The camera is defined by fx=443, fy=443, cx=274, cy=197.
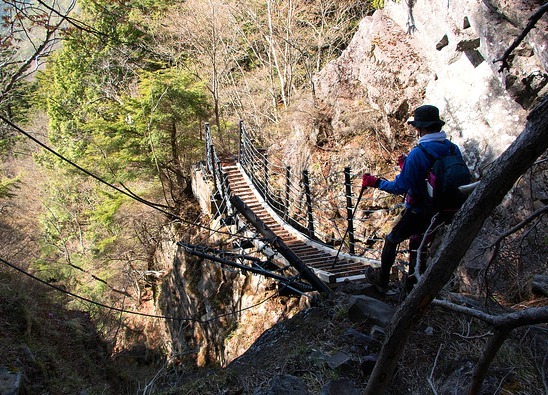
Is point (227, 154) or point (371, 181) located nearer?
point (371, 181)

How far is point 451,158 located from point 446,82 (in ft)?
16.2

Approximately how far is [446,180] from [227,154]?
11877 millimetres

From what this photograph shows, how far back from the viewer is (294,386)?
3215mm

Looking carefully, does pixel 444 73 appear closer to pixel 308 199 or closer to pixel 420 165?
pixel 308 199

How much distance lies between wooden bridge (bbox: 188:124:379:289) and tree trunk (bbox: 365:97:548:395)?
2.68 metres

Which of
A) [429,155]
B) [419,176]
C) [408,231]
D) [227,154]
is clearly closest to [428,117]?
[429,155]

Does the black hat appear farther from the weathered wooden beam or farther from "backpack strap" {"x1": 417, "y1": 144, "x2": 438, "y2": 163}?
the weathered wooden beam

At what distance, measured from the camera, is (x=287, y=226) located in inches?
331


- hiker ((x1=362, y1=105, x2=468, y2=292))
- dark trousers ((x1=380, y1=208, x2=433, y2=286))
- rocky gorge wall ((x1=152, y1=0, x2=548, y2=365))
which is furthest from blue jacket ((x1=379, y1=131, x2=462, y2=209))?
rocky gorge wall ((x1=152, y1=0, x2=548, y2=365))

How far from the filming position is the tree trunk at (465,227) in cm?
164

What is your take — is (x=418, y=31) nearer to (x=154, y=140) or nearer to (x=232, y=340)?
(x=232, y=340)

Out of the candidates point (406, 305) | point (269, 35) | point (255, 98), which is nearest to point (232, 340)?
point (406, 305)

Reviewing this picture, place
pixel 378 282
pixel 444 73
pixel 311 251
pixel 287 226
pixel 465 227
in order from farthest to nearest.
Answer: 1. pixel 287 226
2. pixel 444 73
3. pixel 311 251
4. pixel 378 282
5. pixel 465 227

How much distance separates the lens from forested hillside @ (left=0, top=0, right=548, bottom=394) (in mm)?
3635
